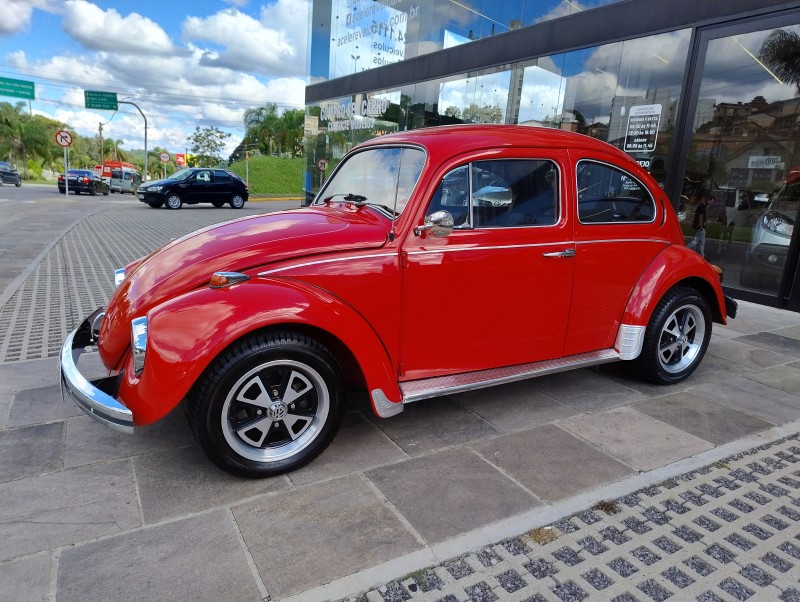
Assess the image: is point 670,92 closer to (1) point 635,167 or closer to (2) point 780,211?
(2) point 780,211

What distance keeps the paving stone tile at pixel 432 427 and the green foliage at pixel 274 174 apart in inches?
1702

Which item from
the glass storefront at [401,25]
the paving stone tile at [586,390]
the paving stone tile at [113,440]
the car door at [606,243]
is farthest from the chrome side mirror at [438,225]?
the glass storefront at [401,25]

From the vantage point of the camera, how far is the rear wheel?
19.9 m

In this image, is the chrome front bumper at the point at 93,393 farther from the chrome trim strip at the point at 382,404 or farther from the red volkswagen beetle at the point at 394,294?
the chrome trim strip at the point at 382,404

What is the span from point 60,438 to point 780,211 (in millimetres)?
8096

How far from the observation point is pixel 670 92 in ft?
25.4

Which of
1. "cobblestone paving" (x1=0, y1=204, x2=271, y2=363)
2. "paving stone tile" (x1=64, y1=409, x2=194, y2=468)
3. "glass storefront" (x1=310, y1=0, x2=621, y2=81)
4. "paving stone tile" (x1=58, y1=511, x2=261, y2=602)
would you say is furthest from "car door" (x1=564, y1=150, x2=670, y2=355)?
"glass storefront" (x1=310, y1=0, x2=621, y2=81)

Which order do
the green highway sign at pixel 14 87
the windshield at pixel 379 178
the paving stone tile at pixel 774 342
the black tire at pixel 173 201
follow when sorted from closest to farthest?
the windshield at pixel 379 178 < the paving stone tile at pixel 774 342 < the black tire at pixel 173 201 < the green highway sign at pixel 14 87

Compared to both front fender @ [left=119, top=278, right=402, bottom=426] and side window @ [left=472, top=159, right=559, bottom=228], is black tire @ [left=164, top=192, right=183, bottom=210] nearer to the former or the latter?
front fender @ [left=119, top=278, right=402, bottom=426]

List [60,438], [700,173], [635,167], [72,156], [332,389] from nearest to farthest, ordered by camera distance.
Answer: [332,389] → [60,438] → [635,167] → [700,173] → [72,156]

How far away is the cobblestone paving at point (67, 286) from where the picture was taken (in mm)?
4742

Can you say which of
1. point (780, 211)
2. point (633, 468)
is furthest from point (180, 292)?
point (780, 211)

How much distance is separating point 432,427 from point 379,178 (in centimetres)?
167

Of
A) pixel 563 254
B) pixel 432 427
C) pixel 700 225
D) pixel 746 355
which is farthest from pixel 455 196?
pixel 700 225
